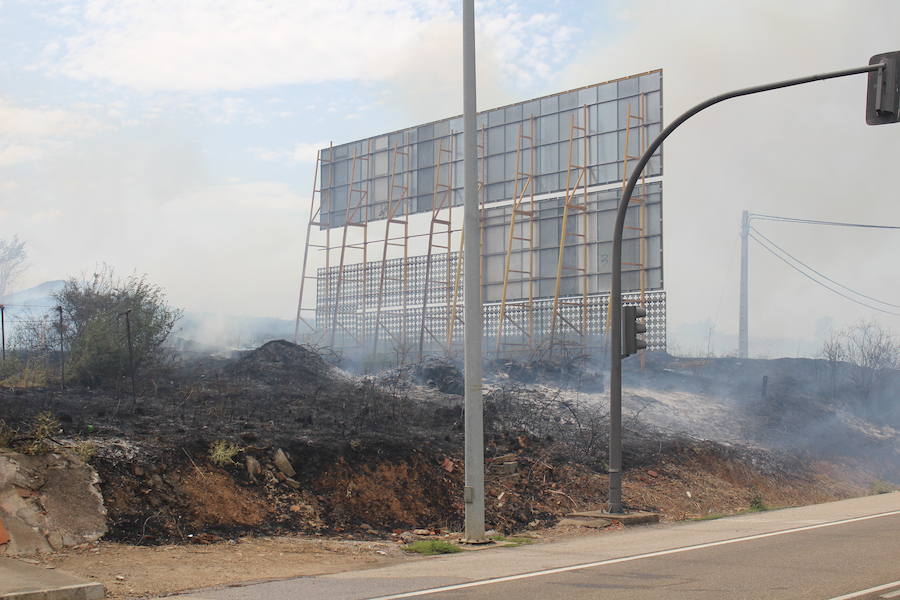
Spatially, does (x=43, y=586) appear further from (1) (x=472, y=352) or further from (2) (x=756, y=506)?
(2) (x=756, y=506)

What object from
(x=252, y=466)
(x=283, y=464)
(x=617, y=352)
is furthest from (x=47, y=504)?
(x=617, y=352)

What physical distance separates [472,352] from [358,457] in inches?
154

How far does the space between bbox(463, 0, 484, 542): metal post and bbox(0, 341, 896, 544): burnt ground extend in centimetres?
181

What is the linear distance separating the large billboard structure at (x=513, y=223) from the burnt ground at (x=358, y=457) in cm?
759

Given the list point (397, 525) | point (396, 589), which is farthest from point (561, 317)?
point (396, 589)

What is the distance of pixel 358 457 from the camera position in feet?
53.9

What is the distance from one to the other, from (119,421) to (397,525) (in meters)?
5.03

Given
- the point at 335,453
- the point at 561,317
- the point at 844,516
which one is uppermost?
the point at 561,317

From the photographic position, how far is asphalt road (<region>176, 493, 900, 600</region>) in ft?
30.3

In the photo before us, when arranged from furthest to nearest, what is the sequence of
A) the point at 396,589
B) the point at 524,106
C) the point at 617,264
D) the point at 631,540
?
the point at 524,106, the point at 617,264, the point at 631,540, the point at 396,589

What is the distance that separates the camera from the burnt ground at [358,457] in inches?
543

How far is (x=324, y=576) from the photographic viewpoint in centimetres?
1082

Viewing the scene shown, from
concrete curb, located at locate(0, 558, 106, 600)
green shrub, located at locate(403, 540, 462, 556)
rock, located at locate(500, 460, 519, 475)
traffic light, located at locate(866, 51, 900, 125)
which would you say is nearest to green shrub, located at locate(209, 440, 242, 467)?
green shrub, located at locate(403, 540, 462, 556)

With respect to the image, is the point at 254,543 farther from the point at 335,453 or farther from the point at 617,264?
the point at 617,264
